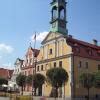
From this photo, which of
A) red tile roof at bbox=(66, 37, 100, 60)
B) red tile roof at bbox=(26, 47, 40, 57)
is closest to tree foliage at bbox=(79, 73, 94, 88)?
red tile roof at bbox=(66, 37, 100, 60)

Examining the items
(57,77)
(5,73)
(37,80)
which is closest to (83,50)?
(57,77)

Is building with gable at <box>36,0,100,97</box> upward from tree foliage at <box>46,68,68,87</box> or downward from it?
upward

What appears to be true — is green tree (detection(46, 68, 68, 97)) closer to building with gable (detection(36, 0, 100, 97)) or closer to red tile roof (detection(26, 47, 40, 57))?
building with gable (detection(36, 0, 100, 97))

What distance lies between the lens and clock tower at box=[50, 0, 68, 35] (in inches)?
2374

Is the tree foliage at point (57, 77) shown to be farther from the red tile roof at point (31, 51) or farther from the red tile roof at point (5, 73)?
the red tile roof at point (5, 73)

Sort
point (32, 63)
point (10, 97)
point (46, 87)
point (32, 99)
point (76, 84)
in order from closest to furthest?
point (32, 99) < point (10, 97) < point (76, 84) < point (46, 87) < point (32, 63)

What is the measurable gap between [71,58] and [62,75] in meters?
5.07

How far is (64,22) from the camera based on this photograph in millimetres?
61188

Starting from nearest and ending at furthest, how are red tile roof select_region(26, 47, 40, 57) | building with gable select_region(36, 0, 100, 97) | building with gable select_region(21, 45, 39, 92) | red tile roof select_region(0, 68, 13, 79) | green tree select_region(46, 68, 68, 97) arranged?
1. green tree select_region(46, 68, 68, 97)
2. building with gable select_region(36, 0, 100, 97)
3. building with gable select_region(21, 45, 39, 92)
4. red tile roof select_region(26, 47, 40, 57)
5. red tile roof select_region(0, 68, 13, 79)

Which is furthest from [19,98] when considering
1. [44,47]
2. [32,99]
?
[44,47]

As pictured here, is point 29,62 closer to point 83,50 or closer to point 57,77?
point 83,50

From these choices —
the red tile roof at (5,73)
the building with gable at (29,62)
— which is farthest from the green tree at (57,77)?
the red tile roof at (5,73)

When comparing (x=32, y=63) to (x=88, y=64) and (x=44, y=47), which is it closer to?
(x=44, y=47)

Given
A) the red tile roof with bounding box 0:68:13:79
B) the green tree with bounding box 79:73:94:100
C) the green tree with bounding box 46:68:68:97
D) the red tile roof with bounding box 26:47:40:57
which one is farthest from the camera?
the red tile roof with bounding box 0:68:13:79
